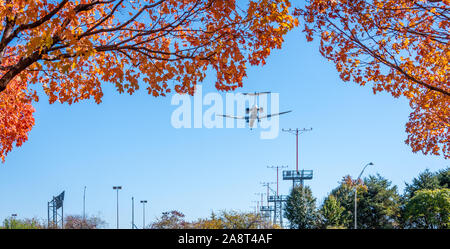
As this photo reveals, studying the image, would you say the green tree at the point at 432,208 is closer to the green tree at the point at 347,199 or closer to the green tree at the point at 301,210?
the green tree at the point at 347,199

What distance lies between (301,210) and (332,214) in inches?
152

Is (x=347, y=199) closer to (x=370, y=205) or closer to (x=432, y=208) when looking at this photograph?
(x=370, y=205)

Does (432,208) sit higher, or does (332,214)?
(432,208)

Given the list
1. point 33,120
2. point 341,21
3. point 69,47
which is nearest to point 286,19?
point 341,21

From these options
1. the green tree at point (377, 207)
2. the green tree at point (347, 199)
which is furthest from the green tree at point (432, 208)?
the green tree at point (347, 199)

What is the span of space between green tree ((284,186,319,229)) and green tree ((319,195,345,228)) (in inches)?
46.9

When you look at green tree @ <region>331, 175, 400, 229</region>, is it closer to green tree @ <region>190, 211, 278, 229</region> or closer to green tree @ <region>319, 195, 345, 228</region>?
green tree @ <region>319, 195, 345, 228</region>

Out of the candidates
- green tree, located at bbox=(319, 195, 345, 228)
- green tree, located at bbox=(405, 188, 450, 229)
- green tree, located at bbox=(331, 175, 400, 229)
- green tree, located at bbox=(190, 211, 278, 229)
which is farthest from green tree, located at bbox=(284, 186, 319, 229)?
green tree, located at bbox=(190, 211, 278, 229)

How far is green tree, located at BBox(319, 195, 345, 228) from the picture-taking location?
163ft

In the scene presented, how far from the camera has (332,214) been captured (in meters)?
49.7

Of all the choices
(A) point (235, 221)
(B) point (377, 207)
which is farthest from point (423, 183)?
(A) point (235, 221)

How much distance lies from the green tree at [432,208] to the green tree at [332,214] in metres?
7.22
